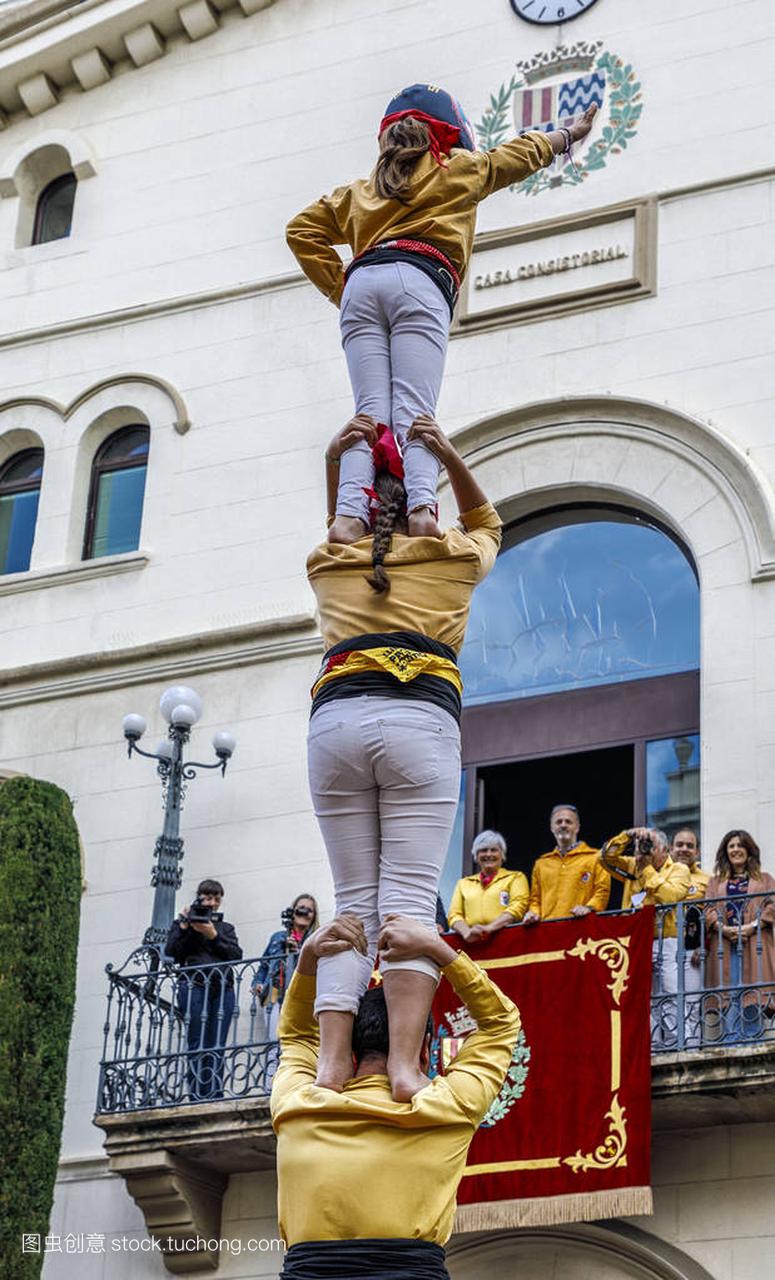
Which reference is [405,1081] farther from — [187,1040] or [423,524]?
[187,1040]

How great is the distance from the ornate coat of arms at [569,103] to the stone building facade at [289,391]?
31 mm

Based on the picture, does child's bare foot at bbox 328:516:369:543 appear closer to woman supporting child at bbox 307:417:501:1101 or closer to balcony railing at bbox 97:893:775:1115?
woman supporting child at bbox 307:417:501:1101

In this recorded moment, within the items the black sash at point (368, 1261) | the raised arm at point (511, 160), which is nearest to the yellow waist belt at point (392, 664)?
the black sash at point (368, 1261)

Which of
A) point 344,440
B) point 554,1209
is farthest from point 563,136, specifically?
point 554,1209

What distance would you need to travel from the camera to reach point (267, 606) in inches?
741

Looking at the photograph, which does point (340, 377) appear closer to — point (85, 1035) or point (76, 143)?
point (76, 143)

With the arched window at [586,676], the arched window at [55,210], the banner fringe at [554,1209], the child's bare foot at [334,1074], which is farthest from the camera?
the arched window at [55,210]

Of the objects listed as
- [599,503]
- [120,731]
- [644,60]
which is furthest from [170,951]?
[644,60]

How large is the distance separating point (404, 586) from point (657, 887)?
7549 millimetres

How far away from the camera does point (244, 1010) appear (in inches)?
665

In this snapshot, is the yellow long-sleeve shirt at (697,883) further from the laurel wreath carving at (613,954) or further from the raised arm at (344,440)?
the raised arm at (344,440)

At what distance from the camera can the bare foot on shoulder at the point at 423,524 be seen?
830 cm

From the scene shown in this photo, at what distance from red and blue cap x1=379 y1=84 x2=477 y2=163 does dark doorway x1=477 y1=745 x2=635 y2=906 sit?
8.77 m

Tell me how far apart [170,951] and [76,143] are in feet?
29.8
